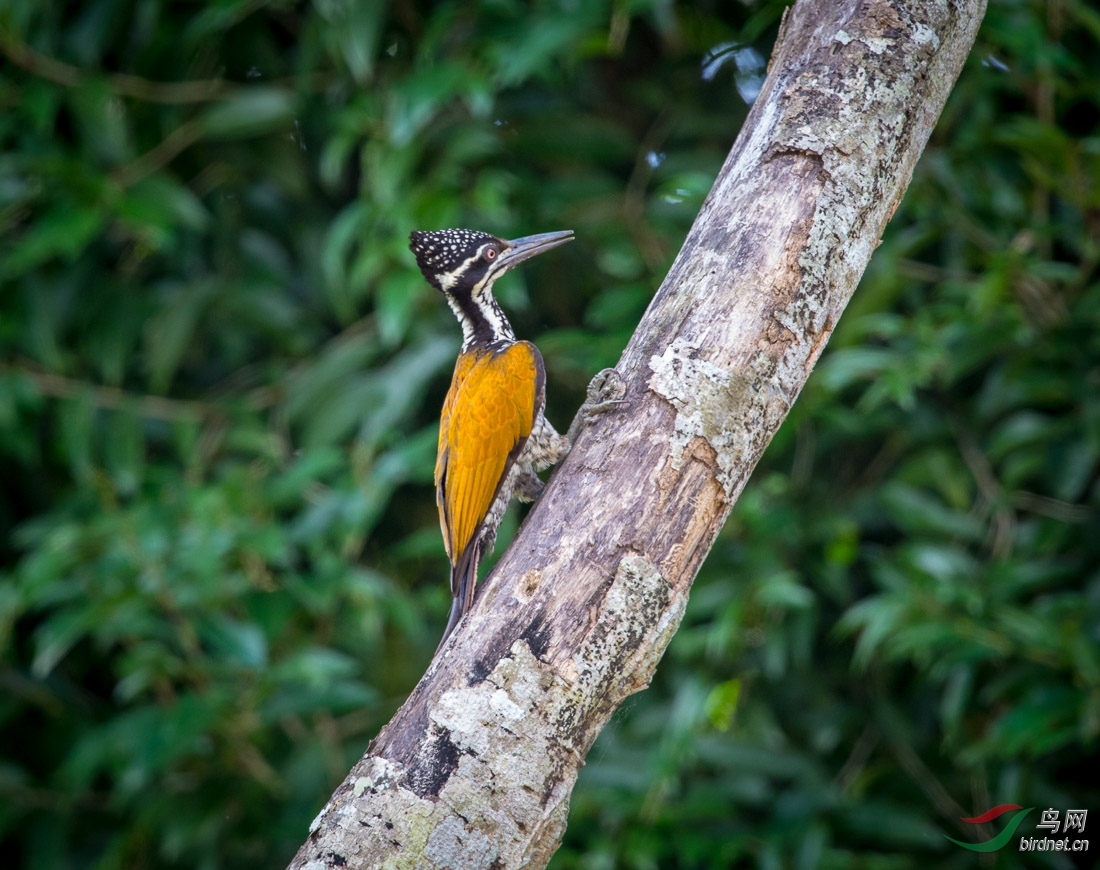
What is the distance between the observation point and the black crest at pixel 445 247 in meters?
2.93

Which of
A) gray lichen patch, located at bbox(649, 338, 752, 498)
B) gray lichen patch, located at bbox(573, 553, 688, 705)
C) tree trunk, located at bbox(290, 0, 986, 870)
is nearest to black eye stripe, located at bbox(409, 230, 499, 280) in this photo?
tree trunk, located at bbox(290, 0, 986, 870)

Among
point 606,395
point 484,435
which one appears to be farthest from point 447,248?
point 606,395

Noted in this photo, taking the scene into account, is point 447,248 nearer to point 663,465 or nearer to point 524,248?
point 524,248

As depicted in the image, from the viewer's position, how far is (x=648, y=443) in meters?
1.89

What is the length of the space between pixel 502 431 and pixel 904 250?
1537 mm

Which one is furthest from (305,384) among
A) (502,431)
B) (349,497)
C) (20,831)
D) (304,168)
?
(20,831)

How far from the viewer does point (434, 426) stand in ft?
Result: 11.7

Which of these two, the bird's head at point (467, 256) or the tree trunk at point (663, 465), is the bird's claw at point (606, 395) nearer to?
the tree trunk at point (663, 465)

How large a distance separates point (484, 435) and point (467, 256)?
1.97ft

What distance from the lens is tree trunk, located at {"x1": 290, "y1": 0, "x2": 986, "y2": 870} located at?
64.6 inches

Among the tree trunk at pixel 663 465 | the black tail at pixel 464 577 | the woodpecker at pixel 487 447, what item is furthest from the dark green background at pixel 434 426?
the tree trunk at pixel 663 465

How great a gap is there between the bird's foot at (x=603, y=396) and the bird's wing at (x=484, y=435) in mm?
392

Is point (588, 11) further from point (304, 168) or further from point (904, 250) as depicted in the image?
point (304, 168)

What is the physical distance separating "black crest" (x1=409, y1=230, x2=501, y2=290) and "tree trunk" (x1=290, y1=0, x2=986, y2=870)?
1008mm
